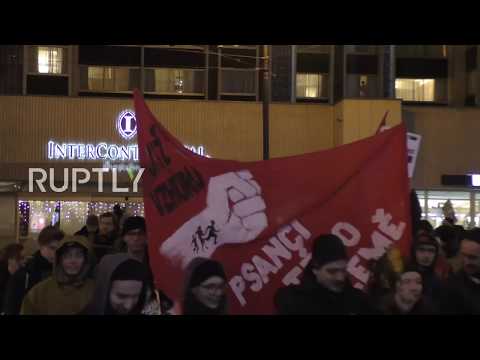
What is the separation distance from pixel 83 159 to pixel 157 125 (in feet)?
56.9

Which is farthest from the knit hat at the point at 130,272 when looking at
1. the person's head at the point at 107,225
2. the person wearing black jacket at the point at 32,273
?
the person's head at the point at 107,225

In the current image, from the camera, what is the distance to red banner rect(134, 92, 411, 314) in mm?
5336

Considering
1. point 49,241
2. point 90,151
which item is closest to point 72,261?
point 49,241

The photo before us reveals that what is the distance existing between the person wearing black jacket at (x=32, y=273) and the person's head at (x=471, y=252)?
9.91ft

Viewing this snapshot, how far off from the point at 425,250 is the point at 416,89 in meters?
21.2

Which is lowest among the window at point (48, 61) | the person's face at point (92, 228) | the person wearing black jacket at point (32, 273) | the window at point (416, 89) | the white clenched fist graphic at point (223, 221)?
the person's face at point (92, 228)

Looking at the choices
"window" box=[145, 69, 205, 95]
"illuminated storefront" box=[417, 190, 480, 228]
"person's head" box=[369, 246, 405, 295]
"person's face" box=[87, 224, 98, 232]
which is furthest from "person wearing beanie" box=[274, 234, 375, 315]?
"window" box=[145, 69, 205, 95]

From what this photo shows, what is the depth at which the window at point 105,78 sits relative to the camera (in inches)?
961

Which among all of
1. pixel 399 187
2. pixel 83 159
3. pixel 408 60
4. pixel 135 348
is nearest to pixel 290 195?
pixel 399 187

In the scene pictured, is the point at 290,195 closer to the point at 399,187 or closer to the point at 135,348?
the point at 399,187

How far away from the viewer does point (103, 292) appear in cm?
532

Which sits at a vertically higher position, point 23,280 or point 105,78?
point 105,78

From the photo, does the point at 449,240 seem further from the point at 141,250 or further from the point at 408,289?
the point at 141,250

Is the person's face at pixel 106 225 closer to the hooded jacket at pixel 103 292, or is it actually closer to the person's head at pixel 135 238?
the person's head at pixel 135 238
